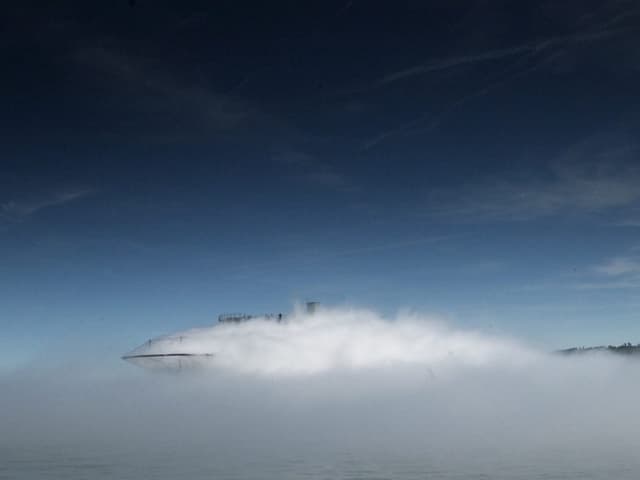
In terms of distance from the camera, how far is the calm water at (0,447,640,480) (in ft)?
157

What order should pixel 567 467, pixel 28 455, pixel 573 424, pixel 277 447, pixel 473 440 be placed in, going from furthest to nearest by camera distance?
pixel 573 424, pixel 473 440, pixel 277 447, pixel 28 455, pixel 567 467

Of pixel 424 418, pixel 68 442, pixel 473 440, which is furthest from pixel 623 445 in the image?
pixel 68 442

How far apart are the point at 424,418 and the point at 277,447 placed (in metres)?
63.7

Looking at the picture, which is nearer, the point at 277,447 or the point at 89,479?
the point at 89,479

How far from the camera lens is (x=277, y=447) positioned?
69.9 m

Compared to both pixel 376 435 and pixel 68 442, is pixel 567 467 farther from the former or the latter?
pixel 68 442

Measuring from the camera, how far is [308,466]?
53281mm

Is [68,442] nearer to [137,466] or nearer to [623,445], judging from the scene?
[137,466]

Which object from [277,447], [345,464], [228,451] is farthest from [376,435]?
[345,464]

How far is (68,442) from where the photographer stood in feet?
268

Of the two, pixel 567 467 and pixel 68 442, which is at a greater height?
pixel 68 442

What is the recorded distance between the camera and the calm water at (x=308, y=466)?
47.9 meters

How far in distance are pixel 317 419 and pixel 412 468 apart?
242 feet

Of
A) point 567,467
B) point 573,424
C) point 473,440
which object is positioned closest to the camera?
point 567,467
